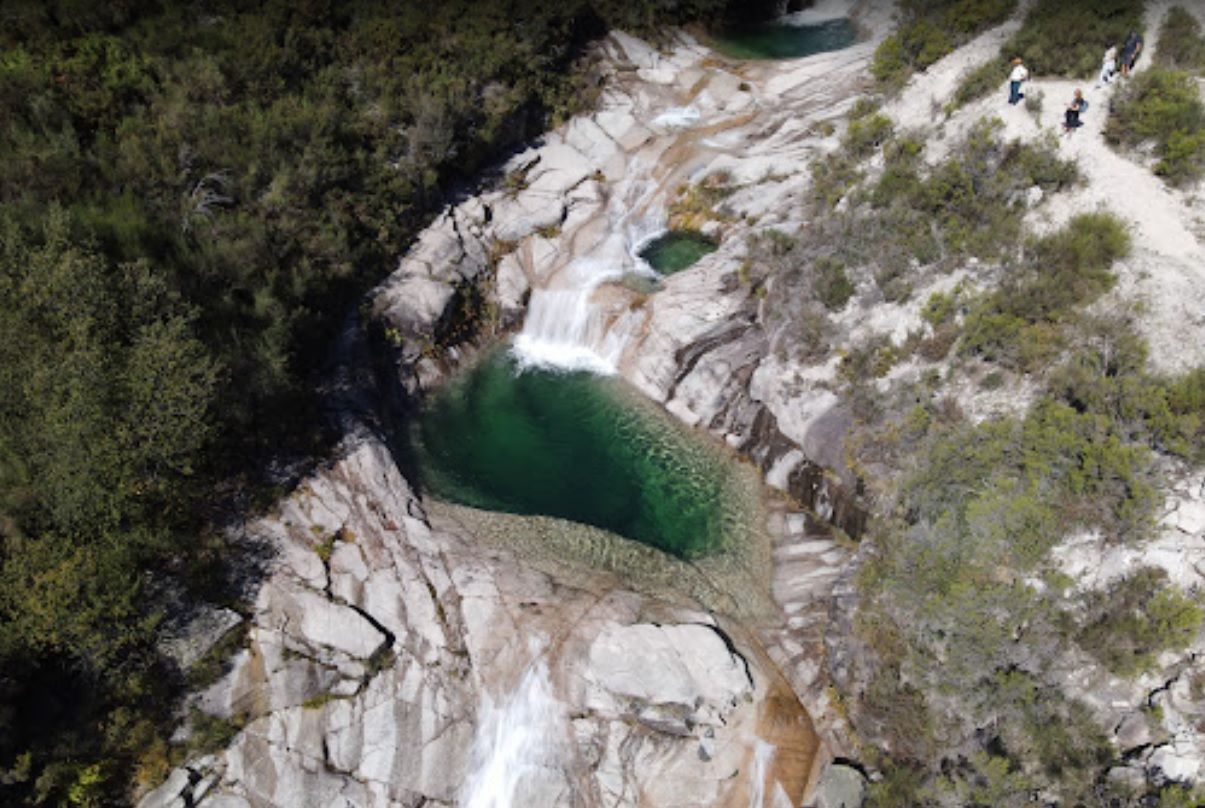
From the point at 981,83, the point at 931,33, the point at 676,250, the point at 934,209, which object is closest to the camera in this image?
the point at 934,209

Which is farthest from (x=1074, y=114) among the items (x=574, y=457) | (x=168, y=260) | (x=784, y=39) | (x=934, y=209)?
(x=168, y=260)

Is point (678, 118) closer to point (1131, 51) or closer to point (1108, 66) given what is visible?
point (1108, 66)

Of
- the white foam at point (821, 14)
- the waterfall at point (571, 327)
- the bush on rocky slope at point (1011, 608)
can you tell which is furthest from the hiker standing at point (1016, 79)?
the white foam at point (821, 14)

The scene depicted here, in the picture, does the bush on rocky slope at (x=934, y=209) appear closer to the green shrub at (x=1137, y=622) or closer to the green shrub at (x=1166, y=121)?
the green shrub at (x=1166, y=121)

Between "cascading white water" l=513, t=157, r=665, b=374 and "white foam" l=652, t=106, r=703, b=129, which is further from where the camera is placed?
"white foam" l=652, t=106, r=703, b=129

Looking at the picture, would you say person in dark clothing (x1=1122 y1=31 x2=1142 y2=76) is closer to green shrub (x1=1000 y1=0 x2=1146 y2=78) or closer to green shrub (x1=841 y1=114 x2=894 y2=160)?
green shrub (x1=1000 y1=0 x2=1146 y2=78)

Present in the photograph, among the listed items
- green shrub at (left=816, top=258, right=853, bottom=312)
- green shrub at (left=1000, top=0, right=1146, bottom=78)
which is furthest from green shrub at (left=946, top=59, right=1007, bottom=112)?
green shrub at (left=816, top=258, right=853, bottom=312)
